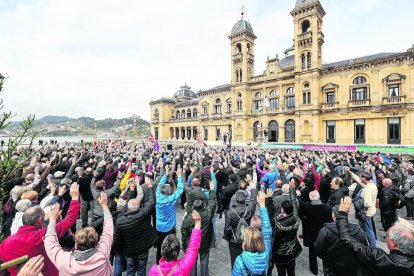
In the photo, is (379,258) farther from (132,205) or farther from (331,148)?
(331,148)

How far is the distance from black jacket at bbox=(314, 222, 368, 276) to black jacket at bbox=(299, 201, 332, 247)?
1169 millimetres

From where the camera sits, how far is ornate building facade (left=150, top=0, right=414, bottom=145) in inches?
1045

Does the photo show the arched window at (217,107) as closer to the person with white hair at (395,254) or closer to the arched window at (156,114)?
the arched window at (156,114)

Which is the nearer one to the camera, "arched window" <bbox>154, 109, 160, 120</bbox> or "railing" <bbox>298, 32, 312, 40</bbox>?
"railing" <bbox>298, 32, 312, 40</bbox>

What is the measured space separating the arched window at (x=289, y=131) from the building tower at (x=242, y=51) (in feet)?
38.3

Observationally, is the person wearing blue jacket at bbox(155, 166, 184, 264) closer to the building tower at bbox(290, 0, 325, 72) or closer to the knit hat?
the knit hat

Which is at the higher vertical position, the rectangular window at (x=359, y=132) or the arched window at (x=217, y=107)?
the arched window at (x=217, y=107)

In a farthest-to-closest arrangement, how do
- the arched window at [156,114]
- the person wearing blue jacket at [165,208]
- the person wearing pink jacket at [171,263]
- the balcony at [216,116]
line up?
1. the arched window at [156,114]
2. the balcony at [216,116]
3. the person wearing blue jacket at [165,208]
4. the person wearing pink jacket at [171,263]

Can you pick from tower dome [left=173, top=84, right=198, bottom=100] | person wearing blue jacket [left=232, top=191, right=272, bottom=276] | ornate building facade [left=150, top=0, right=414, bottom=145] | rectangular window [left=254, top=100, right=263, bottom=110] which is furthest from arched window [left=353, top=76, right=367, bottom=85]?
tower dome [left=173, top=84, right=198, bottom=100]

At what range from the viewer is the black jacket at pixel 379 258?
7.77 ft

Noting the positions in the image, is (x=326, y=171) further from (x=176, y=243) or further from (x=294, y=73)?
(x=294, y=73)

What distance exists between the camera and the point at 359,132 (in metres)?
29.1

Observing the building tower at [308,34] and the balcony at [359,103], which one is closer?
the balcony at [359,103]

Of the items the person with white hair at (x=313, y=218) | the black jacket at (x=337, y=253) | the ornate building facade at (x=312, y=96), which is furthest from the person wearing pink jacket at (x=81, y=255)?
the ornate building facade at (x=312, y=96)
